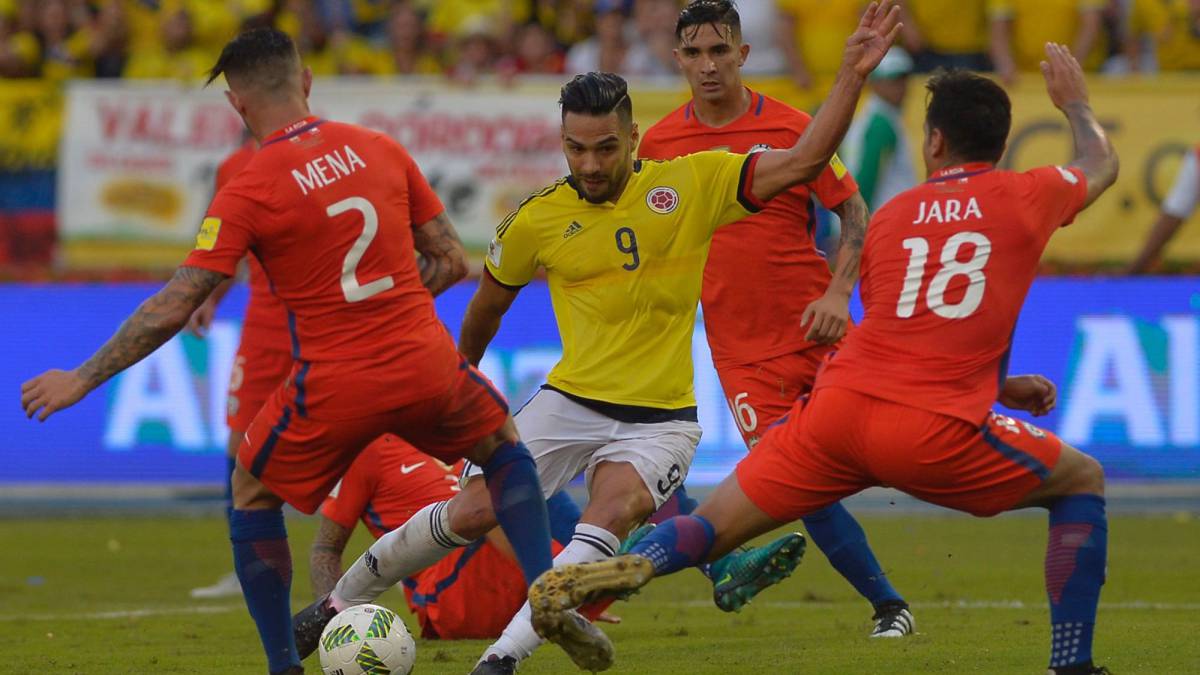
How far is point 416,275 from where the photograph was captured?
269 inches

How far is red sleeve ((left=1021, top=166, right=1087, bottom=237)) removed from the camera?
20.3 ft

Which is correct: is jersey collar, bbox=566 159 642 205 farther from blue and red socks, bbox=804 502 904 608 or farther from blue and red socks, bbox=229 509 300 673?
blue and red socks, bbox=804 502 904 608

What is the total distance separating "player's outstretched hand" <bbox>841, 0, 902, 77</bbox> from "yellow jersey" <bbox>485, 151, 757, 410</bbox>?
2.40ft

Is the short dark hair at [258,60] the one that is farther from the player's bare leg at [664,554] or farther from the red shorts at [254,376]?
the red shorts at [254,376]

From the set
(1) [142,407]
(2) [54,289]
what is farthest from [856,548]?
(2) [54,289]

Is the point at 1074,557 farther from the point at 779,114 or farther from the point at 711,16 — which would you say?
the point at 711,16

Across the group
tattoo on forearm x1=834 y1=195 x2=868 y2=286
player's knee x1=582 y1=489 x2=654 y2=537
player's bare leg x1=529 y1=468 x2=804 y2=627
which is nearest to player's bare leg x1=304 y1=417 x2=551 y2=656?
Result: player's knee x1=582 y1=489 x2=654 y2=537

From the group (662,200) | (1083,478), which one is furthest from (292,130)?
(1083,478)

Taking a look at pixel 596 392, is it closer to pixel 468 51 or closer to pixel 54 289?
pixel 54 289

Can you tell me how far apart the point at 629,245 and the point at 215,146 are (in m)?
10.5

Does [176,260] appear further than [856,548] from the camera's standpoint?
Yes

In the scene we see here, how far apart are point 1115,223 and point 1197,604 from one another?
23.0 ft

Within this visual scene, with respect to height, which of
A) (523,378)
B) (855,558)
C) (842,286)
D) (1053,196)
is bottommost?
(523,378)

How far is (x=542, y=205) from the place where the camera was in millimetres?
7312
